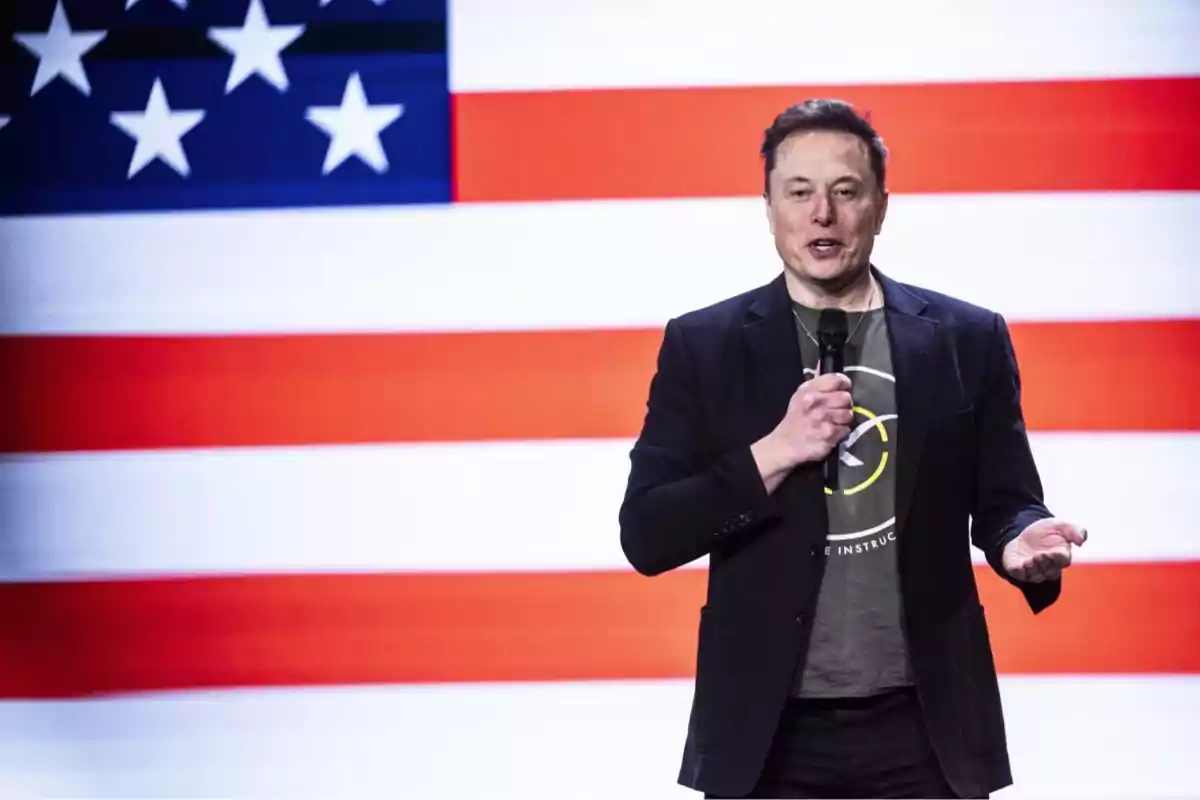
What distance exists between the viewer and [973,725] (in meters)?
1.36

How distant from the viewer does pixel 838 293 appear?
1454mm

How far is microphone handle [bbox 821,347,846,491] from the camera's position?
1.33m

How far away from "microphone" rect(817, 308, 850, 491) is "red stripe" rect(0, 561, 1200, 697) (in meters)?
0.79

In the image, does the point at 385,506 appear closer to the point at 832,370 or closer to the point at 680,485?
the point at 680,485

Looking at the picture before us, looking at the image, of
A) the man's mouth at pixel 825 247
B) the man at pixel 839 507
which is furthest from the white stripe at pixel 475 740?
the man's mouth at pixel 825 247

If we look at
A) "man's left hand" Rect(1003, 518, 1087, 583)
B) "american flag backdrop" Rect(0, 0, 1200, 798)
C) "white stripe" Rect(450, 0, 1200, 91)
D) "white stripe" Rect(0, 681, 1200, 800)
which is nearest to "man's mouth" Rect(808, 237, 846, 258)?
"man's left hand" Rect(1003, 518, 1087, 583)

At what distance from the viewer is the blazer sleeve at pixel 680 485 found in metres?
1.33

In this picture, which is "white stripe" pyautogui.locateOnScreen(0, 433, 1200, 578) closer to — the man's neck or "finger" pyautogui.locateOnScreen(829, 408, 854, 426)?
the man's neck

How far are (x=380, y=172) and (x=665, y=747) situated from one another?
104 centimetres

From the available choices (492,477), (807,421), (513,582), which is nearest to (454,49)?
(492,477)

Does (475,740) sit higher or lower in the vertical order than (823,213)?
lower

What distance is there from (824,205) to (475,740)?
1131mm

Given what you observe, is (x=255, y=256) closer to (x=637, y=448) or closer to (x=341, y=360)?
(x=341, y=360)

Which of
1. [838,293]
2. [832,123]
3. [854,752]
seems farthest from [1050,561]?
[832,123]
